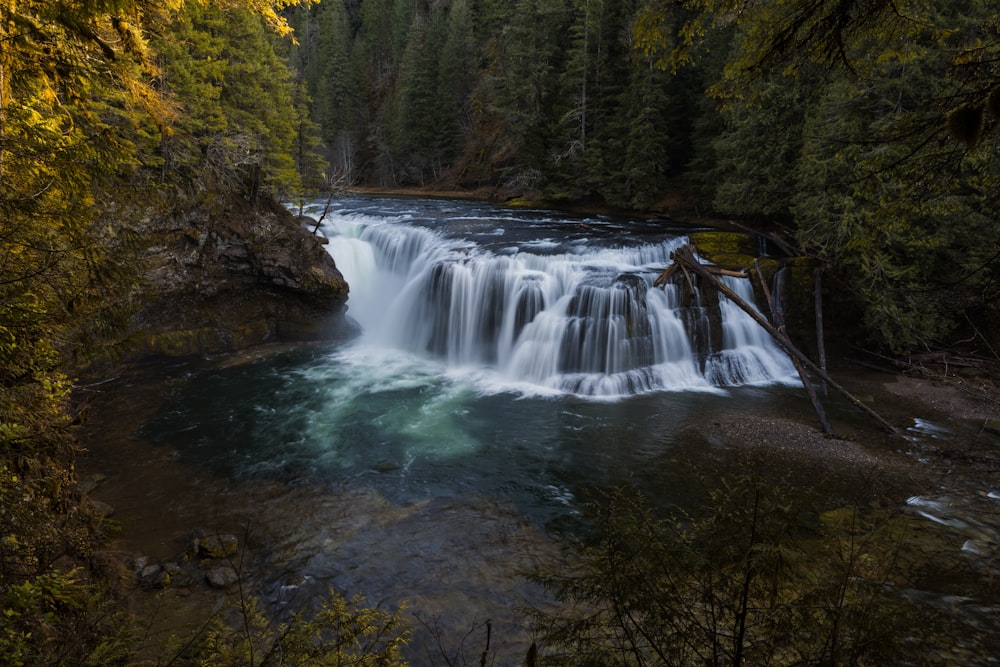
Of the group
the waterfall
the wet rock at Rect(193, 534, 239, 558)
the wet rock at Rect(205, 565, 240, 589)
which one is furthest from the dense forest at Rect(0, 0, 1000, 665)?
the waterfall

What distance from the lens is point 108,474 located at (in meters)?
8.80

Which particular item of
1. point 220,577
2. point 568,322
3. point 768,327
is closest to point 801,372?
point 768,327

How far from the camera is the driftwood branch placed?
35.3ft

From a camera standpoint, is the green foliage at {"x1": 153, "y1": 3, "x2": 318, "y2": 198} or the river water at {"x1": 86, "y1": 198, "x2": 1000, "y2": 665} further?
the green foliage at {"x1": 153, "y1": 3, "x2": 318, "y2": 198}

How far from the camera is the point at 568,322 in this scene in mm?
14773

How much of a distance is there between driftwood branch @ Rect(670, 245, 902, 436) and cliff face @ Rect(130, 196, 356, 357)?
38.9ft

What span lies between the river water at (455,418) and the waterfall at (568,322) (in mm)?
69

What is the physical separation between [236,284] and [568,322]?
35.4ft

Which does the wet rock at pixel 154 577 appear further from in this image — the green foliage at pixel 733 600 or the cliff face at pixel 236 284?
the cliff face at pixel 236 284

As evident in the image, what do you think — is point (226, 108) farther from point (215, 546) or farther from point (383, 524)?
point (383, 524)

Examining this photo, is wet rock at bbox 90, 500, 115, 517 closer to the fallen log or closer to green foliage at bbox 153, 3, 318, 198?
green foliage at bbox 153, 3, 318, 198

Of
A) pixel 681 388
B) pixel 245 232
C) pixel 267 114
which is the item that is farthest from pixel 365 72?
pixel 681 388

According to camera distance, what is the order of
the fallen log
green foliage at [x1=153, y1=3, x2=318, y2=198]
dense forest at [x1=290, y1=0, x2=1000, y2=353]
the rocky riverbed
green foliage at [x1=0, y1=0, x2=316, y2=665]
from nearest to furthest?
green foliage at [x1=0, y1=0, x2=316, y2=665] → dense forest at [x1=290, y1=0, x2=1000, y2=353] → the rocky riverbed → the fallen log → green foliage at [x1=153, y1=3, x2=318, y2=198]

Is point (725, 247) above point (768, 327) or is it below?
above
